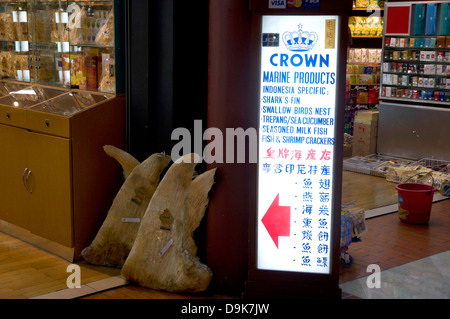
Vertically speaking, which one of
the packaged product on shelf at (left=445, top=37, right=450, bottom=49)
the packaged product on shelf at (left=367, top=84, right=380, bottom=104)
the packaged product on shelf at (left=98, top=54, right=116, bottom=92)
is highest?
the packaged product on shelf at (left=445, top=37, right=450, bottom=49)

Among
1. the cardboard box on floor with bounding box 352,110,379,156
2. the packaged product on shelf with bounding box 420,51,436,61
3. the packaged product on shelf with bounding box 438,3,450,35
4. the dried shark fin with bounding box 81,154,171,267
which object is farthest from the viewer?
the cardboard box on floor with bounding box 352,110,379,156

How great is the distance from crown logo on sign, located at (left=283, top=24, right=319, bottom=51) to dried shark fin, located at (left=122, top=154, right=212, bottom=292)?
1.04 m

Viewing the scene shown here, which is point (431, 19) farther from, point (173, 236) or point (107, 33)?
point (173, 236)

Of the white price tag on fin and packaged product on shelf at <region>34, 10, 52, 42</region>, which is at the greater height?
packaged product on shelf at <region>34, 10, 52, 42</region>

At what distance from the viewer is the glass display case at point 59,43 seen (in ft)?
17.9

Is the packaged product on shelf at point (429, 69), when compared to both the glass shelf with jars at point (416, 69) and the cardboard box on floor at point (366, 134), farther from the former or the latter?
the cardboard box on floor at point (366, 134)

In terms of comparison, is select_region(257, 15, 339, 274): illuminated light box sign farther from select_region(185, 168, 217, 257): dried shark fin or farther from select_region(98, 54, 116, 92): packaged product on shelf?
select_region(98, 54, 116, 92): packaged product on shelf

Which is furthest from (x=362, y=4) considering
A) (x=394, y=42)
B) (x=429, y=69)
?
(x=429, y=69)

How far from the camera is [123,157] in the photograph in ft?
16.4

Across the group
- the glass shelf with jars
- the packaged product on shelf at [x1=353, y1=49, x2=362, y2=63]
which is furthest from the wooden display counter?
the packaged product on shelf at [x1=353, y1=49, x2=362, y2=63]

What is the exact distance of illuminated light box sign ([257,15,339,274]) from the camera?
3955mm

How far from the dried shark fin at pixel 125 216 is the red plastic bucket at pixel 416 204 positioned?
2.66 meters
